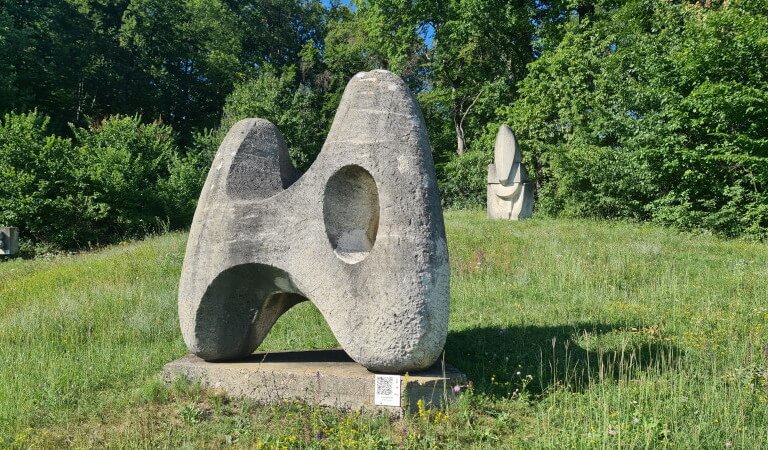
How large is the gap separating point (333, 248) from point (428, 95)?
2457cm

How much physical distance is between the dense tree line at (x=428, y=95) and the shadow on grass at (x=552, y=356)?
942cm

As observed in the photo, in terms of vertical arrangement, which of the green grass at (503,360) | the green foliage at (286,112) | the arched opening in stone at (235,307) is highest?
the green foliage at (286,112)

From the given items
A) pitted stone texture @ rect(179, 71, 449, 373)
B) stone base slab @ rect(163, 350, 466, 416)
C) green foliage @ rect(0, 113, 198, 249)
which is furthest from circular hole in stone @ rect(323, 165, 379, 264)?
green foliage @ rect(0, 113, 198, 249)

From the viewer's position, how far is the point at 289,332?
261 inches

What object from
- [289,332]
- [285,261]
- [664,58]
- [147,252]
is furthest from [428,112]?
[285,261]

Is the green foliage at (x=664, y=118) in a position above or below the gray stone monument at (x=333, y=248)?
above

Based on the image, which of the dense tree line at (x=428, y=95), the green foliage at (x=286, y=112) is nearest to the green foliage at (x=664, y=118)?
the dense tree line at (x=428, y=95)

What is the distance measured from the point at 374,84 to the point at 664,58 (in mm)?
13437

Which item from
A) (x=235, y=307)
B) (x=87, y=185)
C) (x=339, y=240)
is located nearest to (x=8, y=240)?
(x=87, y=185)

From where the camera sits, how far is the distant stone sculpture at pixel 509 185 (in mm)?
16156

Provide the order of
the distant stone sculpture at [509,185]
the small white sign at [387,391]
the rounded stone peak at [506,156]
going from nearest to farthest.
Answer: the small white sign at [387,391], the distant stone sculpture at [509,185], the rounded stone peak at [506,156]

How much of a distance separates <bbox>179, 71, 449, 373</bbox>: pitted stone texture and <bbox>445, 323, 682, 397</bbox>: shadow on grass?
930 millimetres

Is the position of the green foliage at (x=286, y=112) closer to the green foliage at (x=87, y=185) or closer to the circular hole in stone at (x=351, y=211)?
the green foliage at (x=87, y=185)

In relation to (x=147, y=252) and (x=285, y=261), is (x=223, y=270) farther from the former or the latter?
(x=147, y=252)
